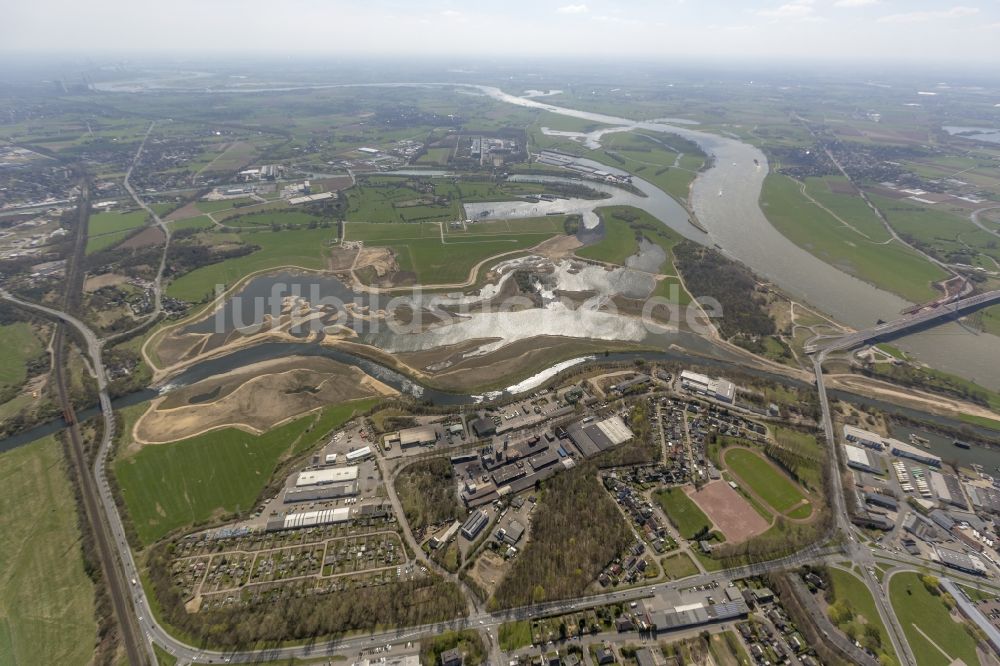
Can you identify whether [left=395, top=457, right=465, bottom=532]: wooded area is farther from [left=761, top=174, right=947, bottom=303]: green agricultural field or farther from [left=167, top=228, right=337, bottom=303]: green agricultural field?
[left=761, top=174, right=947, bottom=303]: green agricultural field

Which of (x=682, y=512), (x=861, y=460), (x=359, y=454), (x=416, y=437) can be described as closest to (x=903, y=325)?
(x=861, y=460)

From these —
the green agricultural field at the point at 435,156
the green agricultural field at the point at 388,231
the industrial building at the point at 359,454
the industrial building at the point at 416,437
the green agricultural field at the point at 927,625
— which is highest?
the green agricultural field at the point at 435,156

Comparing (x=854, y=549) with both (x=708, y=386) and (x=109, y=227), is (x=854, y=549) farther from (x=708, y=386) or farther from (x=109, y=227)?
(x=109, y=227)

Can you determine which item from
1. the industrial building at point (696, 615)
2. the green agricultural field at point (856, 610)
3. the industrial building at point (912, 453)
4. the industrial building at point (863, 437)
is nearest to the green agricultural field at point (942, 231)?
the industrial building at point (912, 453)

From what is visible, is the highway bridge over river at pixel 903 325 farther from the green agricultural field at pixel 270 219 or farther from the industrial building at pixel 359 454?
the green agricultural field at pixel 270 219

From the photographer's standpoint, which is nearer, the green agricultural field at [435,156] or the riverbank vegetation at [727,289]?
the riverbank vegetation at [727,289]

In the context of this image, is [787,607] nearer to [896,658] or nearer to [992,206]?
[896,658]
